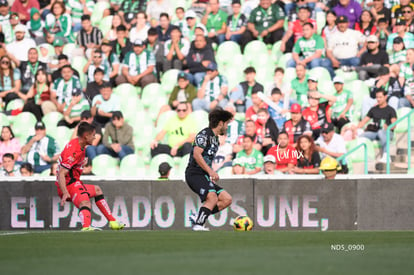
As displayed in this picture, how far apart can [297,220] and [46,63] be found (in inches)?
325

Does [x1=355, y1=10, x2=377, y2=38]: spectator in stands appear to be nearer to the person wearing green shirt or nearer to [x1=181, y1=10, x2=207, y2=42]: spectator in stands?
the person wearing green shirt

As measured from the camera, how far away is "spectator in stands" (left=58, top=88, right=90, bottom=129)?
1970 cm

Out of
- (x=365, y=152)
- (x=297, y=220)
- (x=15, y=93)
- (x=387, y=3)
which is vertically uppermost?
(x=387, y=3)

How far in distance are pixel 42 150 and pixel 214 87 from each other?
12.9 ft

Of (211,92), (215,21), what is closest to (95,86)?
(211,92)

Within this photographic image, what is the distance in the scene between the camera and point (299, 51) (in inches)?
783

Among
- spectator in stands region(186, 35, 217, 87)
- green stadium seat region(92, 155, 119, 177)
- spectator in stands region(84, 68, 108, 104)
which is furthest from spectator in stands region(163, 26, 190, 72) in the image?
green stadium seat region(92, 155, 119, 177)

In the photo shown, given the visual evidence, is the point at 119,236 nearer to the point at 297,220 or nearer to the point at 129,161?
the point at 297,220

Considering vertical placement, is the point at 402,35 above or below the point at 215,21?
below

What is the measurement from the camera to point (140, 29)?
21297 mm

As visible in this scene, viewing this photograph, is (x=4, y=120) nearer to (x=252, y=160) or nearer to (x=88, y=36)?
(x=88, y=36)

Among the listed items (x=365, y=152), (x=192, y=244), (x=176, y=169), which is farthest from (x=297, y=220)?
(x=192, y=244)

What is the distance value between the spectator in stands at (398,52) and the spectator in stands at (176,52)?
4.66m

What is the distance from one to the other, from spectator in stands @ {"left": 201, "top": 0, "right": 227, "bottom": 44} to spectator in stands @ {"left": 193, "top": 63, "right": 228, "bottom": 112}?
60.8 inches
